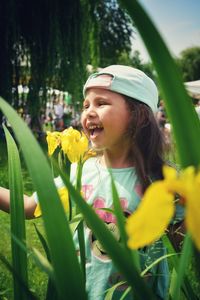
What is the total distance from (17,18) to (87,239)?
643 centimetres

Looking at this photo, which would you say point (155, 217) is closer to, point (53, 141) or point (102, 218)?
point (53, 141)

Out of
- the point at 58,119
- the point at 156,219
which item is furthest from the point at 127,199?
the point at 58,119

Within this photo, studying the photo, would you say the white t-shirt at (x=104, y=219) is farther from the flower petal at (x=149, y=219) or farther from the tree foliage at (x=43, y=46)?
the tree foliage at (x=43, y=46)

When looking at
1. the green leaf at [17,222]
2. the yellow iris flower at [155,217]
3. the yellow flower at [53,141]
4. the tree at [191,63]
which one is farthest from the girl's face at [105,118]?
the tree at [191,63]

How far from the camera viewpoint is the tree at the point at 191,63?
4766 centimetres

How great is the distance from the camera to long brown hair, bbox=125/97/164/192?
1.17 metres

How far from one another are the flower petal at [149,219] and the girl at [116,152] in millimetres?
782

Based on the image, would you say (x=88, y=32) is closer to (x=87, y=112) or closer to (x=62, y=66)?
(x=62, y=66)

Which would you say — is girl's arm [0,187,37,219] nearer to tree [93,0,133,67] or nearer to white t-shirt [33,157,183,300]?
white t-shirt [33,157,183,300]

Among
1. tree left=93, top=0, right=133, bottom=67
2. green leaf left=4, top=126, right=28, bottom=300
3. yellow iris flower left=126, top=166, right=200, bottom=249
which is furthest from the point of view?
tree left=93, top=0, right=133, bottom=67

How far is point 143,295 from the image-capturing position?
35 centimetres

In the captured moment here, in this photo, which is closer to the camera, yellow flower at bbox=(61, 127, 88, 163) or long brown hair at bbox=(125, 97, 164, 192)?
yellow flower at bbox=(61, 127, 88, 163)

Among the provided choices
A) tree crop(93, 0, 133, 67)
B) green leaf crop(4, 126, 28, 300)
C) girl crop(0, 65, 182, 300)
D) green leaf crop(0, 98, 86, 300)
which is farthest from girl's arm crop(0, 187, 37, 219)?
tree crop(93, 0, 133, 67)

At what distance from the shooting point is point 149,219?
0.22 meters
